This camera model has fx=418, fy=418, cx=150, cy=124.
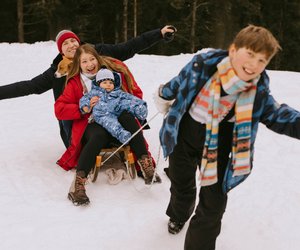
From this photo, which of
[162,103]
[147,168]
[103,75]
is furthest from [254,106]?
[103,75]

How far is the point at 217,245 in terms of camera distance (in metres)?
2.73

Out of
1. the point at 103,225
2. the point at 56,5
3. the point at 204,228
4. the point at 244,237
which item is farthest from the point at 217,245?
the point at 56,5

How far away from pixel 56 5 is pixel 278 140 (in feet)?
40.5

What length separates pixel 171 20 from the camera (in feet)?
57.7

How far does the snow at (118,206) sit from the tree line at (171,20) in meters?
12.0

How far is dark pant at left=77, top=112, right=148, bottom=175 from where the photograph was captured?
3301mm

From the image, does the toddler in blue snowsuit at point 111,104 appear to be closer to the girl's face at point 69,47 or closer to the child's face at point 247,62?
the girl's face at point 69,47

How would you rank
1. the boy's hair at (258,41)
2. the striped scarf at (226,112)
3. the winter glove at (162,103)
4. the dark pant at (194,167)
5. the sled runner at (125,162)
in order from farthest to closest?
1. the sled runner at (125,162)
2. the winter glove at (162,103)
3. the dark pant at (194,167)
4. the striped scarf at (226,112)
5. the boy's hair at (258,41)

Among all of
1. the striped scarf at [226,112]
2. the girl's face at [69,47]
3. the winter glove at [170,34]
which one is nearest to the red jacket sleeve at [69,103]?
the girl's face at [69,47]

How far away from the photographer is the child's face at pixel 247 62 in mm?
1920

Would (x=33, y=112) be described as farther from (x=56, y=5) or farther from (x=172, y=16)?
(x=172, y=16)

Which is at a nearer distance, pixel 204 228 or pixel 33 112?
pixel 204 228

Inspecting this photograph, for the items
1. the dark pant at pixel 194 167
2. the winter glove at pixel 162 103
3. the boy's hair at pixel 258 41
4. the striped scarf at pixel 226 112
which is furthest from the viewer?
the winter glove at pixel 162 103

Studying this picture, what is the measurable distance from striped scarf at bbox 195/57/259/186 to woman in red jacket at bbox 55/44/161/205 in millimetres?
1159
